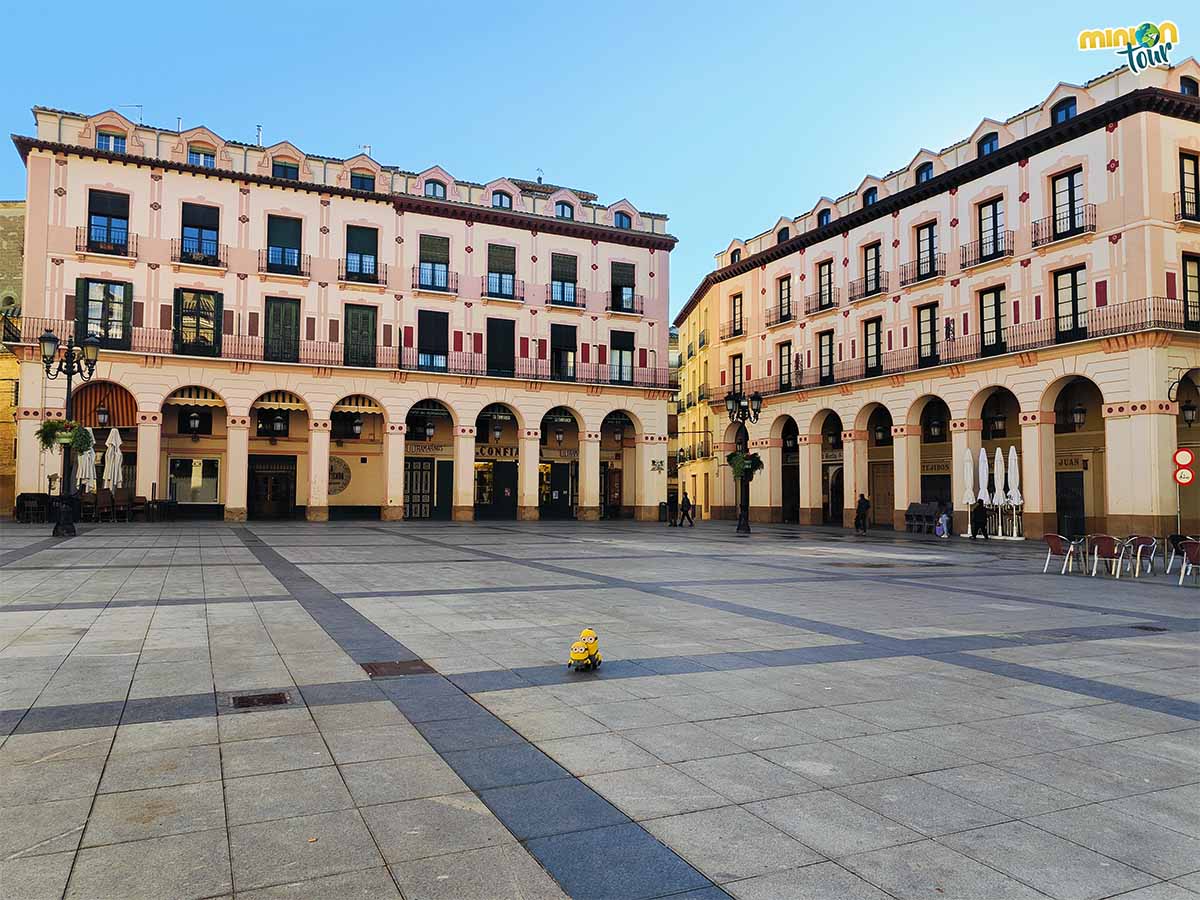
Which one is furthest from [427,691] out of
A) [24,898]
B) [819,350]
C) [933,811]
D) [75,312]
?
[819,350]

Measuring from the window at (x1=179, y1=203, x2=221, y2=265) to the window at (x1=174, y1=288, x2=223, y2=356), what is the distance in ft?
4.29

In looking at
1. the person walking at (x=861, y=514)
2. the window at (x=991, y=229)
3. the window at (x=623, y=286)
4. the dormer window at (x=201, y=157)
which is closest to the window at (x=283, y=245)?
the dormer window at (x=201, y=157)

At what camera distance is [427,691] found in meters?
5.77

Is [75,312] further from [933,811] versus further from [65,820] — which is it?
[933,811]

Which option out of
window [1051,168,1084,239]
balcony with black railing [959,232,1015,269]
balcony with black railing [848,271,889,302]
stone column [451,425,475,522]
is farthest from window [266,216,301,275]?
window [1051,168,1084,239]

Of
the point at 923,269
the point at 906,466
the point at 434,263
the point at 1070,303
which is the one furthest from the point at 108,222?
the point at 1070,303

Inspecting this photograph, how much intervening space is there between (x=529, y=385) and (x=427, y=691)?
3195cm

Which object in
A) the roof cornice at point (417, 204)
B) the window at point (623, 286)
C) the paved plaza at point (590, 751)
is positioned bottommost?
the paved plaza at point (590, 751)

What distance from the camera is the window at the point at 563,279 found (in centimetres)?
3872

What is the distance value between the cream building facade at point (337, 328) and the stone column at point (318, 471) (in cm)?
9

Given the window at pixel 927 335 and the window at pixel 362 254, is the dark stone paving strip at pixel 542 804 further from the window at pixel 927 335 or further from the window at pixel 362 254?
the window at pixel 362 254

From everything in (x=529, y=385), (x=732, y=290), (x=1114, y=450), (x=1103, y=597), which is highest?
(x=732, y=290)

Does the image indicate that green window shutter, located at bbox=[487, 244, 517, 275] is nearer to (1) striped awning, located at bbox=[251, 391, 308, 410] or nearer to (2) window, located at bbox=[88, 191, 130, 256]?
(1) striped awning, located at bbox=[251, 391, 308, 410]

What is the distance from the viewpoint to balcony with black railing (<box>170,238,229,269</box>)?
1256 inches
